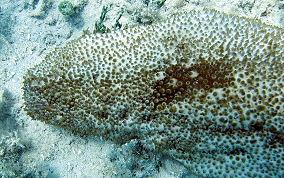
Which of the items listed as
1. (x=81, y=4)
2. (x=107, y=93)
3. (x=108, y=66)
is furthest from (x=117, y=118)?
(x=81, y=4)

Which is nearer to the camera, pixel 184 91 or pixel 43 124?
pixel 184 91

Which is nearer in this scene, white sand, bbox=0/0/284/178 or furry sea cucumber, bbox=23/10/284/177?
furry sea cucumber, bbox=23/10/284/177

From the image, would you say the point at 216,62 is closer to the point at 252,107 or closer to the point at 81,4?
the point at 252,107

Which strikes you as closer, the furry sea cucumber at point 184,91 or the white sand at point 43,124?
the furry sea cucumber at point 184,91
